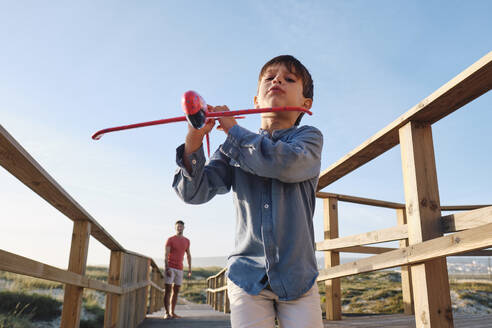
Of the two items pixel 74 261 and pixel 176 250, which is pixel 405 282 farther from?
pixel 176 250

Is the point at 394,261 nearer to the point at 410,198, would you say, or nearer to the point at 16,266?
the point at 410,198

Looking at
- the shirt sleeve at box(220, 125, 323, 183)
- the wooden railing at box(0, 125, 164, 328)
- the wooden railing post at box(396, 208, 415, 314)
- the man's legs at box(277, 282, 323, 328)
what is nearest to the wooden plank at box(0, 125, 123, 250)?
the wooden railing at box(0, 125, 164, 328)

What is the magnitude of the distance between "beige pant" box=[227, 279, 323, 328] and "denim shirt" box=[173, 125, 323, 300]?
0.03 meters

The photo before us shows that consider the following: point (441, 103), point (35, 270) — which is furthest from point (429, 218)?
point (35, 270)

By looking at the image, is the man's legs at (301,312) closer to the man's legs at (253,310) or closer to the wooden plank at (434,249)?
the man's legs at (253,310)

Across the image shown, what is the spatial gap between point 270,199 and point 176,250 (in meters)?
5.90

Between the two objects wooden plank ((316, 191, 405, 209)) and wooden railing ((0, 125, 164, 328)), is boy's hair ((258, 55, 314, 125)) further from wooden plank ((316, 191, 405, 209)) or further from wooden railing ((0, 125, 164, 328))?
wooden plank ((316, 191, 405, 209))

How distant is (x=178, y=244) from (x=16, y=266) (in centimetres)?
558

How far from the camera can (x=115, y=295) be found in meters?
4.00

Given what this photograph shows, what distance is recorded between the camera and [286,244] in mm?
1387

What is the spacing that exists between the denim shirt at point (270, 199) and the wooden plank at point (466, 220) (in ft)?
2.29

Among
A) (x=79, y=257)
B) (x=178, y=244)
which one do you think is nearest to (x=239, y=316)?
(x=79, y=257)

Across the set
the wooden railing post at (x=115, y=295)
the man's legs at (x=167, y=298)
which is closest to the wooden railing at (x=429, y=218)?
the wooden railing post at (x=115, y=295)

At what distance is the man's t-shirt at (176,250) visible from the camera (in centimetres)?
700
